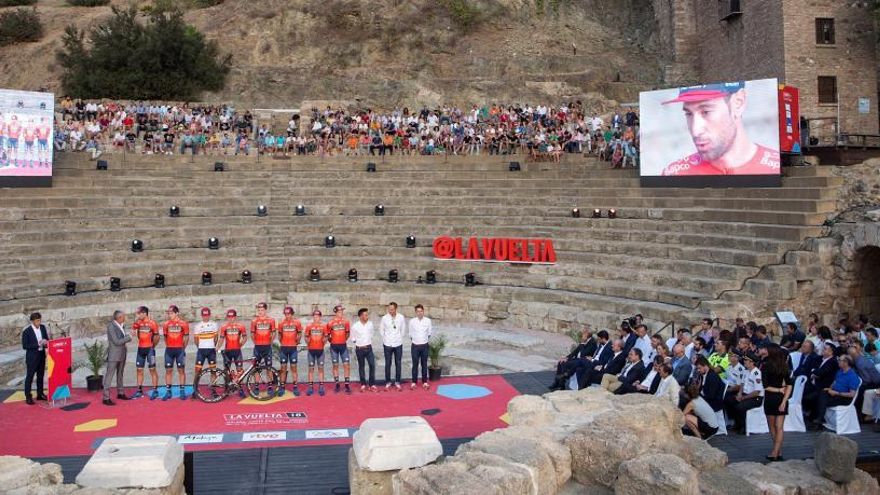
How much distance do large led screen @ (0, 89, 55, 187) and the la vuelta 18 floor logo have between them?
14120 millimetres

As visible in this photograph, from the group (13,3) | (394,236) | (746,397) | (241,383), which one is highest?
(13,3)

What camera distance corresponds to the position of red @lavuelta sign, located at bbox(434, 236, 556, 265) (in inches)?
841

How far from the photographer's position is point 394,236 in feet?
77.0

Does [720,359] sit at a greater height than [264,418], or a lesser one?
greater

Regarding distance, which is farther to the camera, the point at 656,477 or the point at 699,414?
the point at 699,414

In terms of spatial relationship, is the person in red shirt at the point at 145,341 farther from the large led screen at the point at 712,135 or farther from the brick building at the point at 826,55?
the brick building at the point at 826,55

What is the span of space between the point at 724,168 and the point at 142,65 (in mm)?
29194

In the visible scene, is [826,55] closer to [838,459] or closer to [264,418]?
[838,459]

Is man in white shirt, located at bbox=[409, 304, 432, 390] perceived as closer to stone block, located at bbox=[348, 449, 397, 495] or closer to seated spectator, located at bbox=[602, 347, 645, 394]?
seated spectator, located at bbox=[602, 347, 645, 394]

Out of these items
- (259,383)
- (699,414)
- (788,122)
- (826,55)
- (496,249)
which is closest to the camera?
(699,414)

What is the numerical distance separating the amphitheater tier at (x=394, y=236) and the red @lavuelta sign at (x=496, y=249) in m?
0.26

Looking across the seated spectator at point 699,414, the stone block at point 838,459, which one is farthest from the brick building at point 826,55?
the stone block at point 838,459

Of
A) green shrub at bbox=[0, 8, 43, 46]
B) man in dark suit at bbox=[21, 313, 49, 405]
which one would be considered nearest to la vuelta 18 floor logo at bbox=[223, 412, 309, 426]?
man in dark suit at bbox=[21, 313, 49, 405]

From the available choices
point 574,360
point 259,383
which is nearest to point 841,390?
point 574,360
